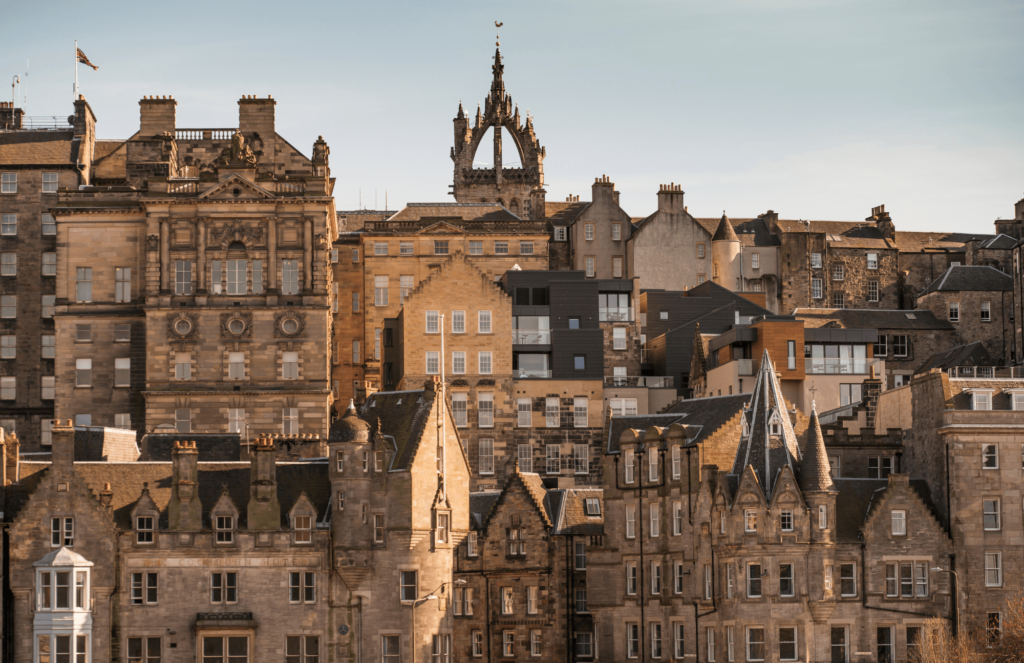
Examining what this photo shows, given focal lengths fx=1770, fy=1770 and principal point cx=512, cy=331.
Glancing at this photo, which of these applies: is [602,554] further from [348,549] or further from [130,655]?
[130,655]

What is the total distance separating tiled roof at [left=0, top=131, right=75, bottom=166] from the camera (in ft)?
453

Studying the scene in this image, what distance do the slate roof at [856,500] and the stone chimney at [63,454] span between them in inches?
1644

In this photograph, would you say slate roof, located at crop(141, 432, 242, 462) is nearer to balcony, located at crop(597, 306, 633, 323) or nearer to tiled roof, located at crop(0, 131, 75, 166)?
balcony, located at crop(597, 306, 633, 323)

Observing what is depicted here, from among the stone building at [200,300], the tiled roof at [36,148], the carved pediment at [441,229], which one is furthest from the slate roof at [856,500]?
the tiled roof at [36,148]

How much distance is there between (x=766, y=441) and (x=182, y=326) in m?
47.1

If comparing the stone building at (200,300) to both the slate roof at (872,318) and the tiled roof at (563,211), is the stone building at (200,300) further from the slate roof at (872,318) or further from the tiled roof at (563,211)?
the slate roof at (872,318)

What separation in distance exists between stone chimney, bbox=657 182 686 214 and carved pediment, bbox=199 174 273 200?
1689 inches

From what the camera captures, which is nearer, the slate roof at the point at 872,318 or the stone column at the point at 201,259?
the stone column at the point at 201,259

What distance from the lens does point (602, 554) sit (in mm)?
102562

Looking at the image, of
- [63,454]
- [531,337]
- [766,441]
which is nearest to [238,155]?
[531,337]

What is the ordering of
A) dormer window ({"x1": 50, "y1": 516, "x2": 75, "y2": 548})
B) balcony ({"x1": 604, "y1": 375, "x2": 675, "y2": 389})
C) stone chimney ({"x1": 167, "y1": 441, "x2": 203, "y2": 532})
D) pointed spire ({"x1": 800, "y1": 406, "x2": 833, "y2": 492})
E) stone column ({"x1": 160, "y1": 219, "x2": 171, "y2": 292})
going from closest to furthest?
pointed spire ({"x1": 800, "y1": 406, "x2": 833, "y2": 492})
dormer window ({"x1": 50, "y1": 516, "x2": 75, "y2": 548})
stone chimney ({"x1": 167, "y1": 441, "x2": 203, "y2": 532})
stone column ({"x1": 160, "y1": 219, "x2": 171, "y2": 292})
balcony ({"x1": 604, "y1": 375, "x2": 675, "y2": 389})

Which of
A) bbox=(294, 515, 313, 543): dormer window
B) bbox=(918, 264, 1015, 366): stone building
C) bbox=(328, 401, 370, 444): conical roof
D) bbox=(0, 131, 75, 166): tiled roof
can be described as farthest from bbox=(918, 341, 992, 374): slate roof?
bbox=(0, 131, 75, 166): tiled roof

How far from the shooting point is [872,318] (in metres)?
151

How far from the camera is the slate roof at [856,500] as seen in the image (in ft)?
318
